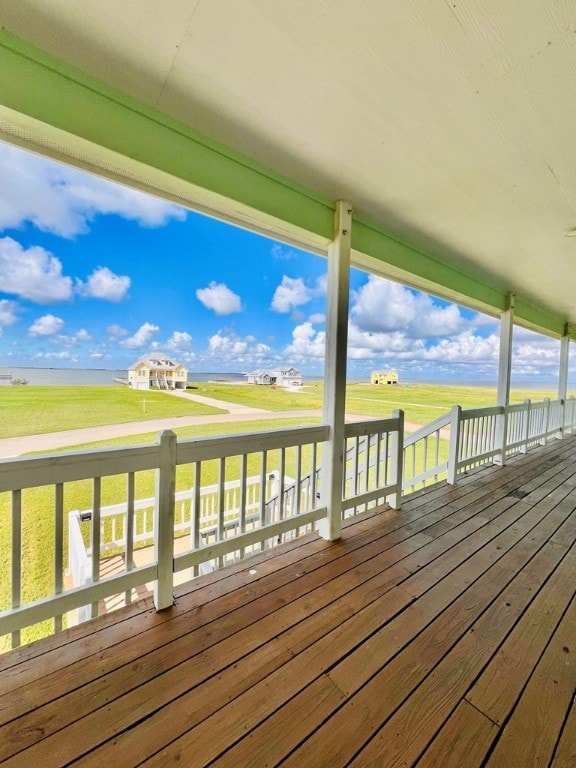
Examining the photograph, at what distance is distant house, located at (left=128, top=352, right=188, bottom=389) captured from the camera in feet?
5.63

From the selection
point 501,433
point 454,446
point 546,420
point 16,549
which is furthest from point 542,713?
point 546,420

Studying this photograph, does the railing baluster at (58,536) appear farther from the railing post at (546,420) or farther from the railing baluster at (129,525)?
the railing post at (546,420)

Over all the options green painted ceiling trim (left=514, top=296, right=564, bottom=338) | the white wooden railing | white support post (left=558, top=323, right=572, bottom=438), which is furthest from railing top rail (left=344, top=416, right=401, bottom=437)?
white support post (left=558, top=323, right=572, bottom=438)

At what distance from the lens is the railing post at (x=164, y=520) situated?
1721mm

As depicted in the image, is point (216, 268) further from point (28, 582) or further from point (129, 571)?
point (28, 582)

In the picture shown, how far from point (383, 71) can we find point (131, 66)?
1056 millimetres

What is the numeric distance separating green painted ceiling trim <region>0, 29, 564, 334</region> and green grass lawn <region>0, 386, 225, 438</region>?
45.5 inches

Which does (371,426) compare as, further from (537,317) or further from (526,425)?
(537,317)

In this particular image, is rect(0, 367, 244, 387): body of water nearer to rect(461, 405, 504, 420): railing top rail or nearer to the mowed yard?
the mowed yard

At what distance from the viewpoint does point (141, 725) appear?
114 centimetres

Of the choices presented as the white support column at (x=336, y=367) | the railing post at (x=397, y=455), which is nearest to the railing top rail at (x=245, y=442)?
the white support column at (x=336, y=367)

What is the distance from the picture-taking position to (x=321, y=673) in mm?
1368

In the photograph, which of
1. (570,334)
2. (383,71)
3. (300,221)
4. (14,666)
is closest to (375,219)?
(300,221)

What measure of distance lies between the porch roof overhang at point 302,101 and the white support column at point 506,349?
246cm
